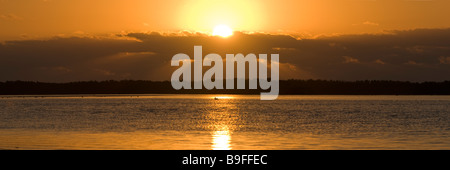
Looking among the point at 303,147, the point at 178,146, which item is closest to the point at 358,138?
the point at 303,147

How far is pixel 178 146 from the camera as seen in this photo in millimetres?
32375
